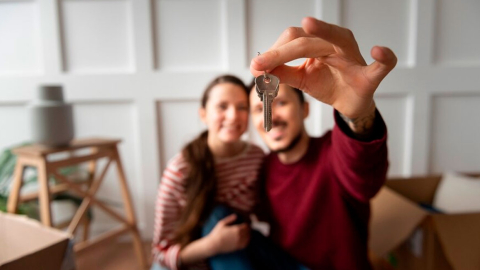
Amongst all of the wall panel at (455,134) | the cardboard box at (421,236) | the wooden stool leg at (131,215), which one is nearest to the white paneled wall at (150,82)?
the wall panel at (455,134)

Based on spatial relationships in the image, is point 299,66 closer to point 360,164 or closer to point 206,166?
point 360,164

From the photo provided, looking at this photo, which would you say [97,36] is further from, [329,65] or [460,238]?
[460,238]

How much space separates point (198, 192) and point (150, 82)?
0.53 meters

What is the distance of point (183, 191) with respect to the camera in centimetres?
73

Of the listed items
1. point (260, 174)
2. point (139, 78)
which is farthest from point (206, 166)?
point (139, 78)

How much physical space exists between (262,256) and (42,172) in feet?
1.98

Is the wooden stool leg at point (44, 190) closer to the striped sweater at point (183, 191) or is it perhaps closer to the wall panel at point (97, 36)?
the striped sweater at point (183, 191)

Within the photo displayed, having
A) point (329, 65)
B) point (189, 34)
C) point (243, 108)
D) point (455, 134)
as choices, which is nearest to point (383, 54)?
point (329, 65)

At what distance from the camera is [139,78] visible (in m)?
1.06

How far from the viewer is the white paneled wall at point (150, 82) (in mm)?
896

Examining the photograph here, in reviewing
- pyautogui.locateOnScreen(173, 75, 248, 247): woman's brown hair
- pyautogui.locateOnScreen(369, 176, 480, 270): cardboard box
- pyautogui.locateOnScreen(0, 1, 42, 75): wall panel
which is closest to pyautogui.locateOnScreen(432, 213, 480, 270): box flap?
pyautogui.locateOnScreen(369, 176, 480, 270): cardboard box

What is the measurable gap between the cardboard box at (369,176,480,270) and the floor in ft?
2.56

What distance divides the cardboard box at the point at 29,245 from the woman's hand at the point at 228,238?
301 mm

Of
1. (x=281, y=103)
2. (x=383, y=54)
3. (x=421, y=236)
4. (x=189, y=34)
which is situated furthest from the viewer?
(x=189, y=34)
